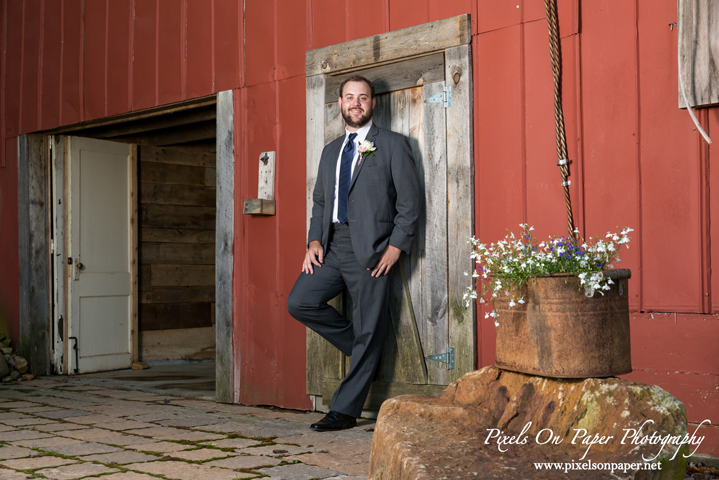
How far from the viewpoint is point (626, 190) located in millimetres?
3133

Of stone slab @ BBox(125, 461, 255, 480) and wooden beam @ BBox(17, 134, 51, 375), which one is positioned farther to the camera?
wooden beam @ BBox(17, 134, 51, 375)

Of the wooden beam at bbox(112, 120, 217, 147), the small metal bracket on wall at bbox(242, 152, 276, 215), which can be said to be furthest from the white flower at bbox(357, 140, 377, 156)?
the wooden beam at bbox(112, 120, 217, 147)

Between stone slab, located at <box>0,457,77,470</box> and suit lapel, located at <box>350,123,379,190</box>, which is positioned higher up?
suit lapel, located at <box>350,123,379,190</box>

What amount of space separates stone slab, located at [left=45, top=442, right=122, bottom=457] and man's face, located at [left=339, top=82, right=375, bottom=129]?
1.91m

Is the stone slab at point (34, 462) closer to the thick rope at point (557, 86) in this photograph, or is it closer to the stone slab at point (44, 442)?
the stone slab at point (44, 442)

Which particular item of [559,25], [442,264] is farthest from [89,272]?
[559,25]

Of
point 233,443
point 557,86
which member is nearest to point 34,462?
point 233,443

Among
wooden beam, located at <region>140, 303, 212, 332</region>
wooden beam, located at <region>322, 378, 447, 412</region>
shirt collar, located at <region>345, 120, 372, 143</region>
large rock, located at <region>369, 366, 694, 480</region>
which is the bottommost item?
wooden beam, located at <region>322, 378, 447, 412</region>

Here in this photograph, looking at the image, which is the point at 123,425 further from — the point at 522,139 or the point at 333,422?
the point at 522,139

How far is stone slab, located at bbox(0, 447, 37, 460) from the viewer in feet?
10.0

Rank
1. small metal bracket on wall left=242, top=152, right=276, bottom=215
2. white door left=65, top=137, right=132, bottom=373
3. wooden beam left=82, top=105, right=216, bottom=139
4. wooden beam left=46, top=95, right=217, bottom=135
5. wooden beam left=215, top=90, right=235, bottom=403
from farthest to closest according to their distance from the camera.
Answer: white door left=65, top=137, right=132, bottom=373
wooden beam left=82, top=105, right=216, bottom=139
wooden beam left=46, top=95, right=217, bottom=135
wooden beam left=215, top=90, right=235, bottom=403
small metal bracket on wall left=242, top=152, right=276, bottom=215

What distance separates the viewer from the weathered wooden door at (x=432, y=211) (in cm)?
362

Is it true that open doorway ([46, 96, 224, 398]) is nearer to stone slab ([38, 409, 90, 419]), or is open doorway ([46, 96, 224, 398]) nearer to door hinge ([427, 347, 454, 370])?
stone slab ([38, 409, 90, 419])

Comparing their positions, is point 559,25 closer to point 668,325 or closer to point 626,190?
point 626,190
